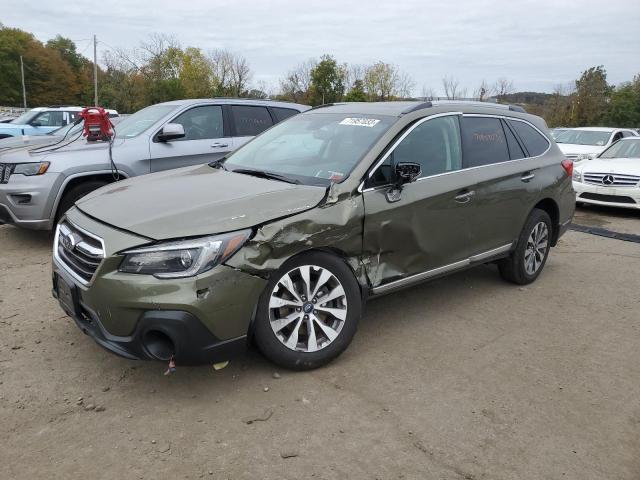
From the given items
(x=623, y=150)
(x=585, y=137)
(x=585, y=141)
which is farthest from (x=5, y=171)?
(x=585, y=137)

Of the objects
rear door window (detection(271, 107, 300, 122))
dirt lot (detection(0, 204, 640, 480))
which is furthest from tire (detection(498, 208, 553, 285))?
rear door window (detection(271, 107, 300, 122))

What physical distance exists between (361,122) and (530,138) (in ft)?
6.61

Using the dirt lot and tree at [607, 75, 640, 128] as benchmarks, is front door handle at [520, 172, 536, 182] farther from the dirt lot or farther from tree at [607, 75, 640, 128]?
tree at [607, 75, 640, 128]

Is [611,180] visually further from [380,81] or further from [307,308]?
[380,81]

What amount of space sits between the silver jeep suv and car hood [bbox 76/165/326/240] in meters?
2.52

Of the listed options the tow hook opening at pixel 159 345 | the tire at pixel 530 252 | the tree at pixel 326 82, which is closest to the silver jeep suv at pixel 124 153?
the tow hook opening at pixel 159 345

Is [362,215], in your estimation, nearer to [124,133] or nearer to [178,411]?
Result: [178,411]

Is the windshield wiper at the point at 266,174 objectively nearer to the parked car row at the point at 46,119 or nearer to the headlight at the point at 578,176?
the headlight at the point at 578,176

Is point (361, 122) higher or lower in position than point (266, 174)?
higher

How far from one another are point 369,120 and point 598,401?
2.46m

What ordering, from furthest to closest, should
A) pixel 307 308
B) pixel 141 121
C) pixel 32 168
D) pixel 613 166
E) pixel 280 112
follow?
pixel 613 166, pixel 280 112, pixel 141 121, pixel 32 168, pixel 307 308

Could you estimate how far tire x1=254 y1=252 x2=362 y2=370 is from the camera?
10.3 ft

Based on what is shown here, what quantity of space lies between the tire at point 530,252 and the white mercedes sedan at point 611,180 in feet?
15.3

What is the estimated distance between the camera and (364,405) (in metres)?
3.06
